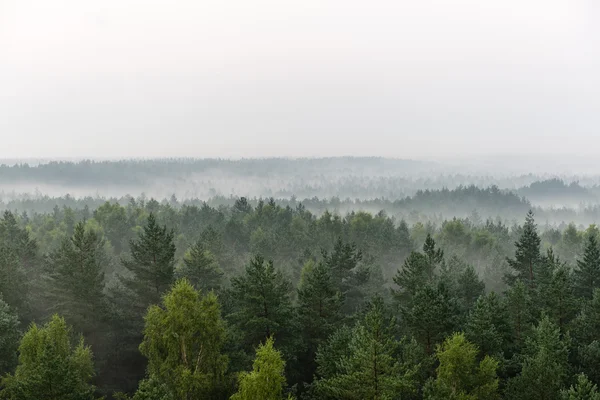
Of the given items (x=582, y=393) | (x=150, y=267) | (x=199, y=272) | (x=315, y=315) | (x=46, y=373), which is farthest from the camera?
(x=199, y=272)

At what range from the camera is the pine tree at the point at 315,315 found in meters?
37.8

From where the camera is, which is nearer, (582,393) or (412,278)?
(582,393)

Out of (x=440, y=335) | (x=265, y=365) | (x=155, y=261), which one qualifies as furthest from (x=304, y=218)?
(x=265, y=365)

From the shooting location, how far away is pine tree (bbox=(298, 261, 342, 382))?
37750 millimetres

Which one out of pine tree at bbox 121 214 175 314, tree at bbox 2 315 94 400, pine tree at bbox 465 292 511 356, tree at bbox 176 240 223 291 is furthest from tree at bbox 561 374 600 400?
tree at bbox 176 240 223 291

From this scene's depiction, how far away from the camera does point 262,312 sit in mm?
33531

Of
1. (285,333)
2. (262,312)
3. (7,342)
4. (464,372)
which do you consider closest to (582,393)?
(464,372)

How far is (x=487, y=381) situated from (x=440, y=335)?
5.96 metres

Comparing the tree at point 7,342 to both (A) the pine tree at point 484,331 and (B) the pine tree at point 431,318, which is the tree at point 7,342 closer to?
(B) the pine tree at point 431,318

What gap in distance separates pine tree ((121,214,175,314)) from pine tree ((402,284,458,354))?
2227cm

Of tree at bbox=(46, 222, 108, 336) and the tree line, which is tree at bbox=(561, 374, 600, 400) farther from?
tree at bbox=(46, 222, 108, 336)

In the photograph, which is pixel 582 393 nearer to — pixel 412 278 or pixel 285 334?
pixel 285 334

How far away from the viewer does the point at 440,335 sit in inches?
1320

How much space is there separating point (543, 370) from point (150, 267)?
3236 cm
